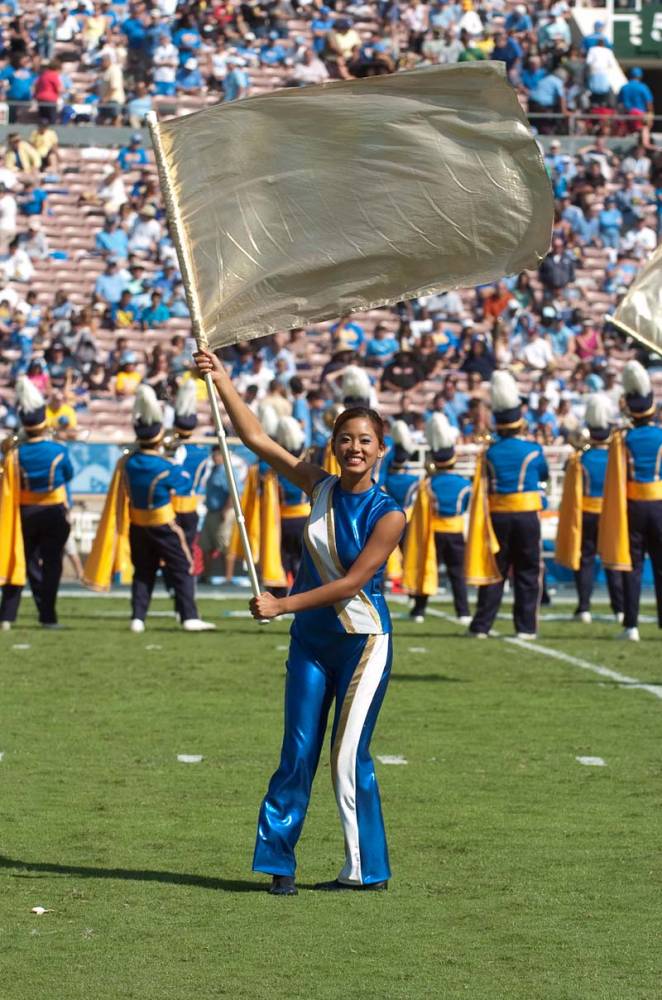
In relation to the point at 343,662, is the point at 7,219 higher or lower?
lower

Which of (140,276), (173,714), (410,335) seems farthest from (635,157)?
(173,714)

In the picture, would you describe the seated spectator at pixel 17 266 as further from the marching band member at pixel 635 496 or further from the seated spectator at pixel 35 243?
the marching band member at pixel 635 496

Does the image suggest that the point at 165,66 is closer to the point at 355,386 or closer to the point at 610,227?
the point at 610,227

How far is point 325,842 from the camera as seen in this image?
748 centimetres

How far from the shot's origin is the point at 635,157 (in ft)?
98.8

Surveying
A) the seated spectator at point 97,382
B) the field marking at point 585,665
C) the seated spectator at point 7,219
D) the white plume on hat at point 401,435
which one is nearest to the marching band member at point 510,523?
the field marking at point 585,665

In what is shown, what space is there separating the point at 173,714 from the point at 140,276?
15.9 metres

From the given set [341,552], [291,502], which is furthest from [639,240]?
[341,552]

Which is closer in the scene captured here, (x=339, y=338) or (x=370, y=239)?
(x=370, y=239)

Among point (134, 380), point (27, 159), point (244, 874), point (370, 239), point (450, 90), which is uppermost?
point (450, 90)

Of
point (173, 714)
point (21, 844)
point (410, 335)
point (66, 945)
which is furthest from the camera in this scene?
point (410, 335)

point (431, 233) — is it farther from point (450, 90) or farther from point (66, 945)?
point (66, 945)

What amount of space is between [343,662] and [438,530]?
11.5m

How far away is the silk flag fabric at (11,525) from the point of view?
1647cm
